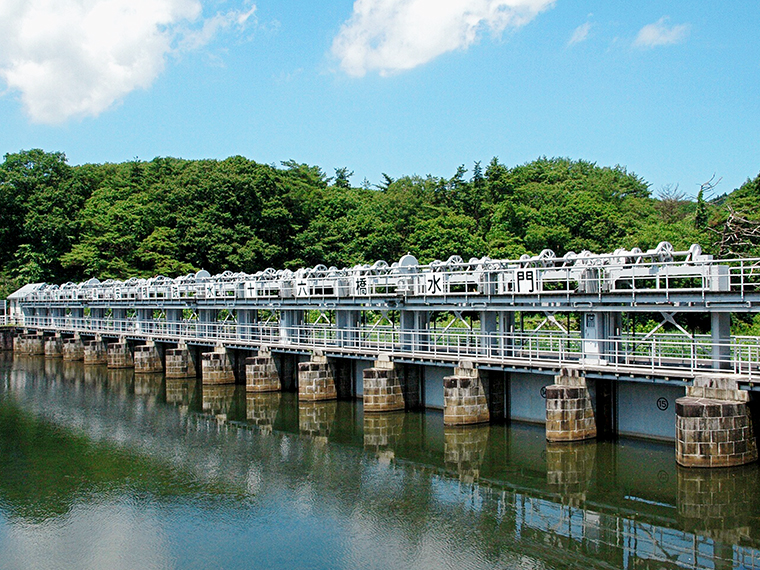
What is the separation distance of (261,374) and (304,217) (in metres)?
41.4

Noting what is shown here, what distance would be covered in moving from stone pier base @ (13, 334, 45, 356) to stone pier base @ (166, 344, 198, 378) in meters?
29.0

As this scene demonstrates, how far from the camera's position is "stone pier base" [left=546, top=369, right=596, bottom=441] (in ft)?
82.6

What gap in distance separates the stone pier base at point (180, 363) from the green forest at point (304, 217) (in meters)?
21.3

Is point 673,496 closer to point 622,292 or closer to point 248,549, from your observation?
point 622,292

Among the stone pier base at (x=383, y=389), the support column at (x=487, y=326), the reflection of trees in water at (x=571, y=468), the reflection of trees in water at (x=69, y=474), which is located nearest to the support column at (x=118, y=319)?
the reflection of trees in water at (x=69, y=474)

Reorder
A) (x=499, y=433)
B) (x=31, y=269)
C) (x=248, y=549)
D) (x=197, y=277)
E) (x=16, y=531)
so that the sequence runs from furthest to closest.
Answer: (x=31, y=269)
(x=197, y=277)
(x=499, y=433)
(x=16, y=531)
(x=248, y=549)

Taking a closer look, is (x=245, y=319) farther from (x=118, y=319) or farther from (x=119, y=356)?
(x=118, y=319)

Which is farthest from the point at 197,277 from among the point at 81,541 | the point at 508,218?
the point at 81,541

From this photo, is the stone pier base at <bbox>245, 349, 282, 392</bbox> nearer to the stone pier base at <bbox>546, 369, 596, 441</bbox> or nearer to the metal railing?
the metal railing

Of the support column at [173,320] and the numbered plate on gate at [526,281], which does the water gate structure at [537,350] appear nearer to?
the numbered plate on gate at [526,281]

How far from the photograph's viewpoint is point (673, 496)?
20812 mm

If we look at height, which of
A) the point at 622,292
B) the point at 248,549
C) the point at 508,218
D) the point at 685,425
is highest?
the point at 508,218

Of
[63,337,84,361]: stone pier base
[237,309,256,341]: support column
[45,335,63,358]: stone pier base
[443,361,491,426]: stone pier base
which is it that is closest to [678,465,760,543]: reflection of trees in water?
[443,361,491,426]: stone pier base

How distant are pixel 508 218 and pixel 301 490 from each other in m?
43.9
